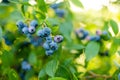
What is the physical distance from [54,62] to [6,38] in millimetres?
383

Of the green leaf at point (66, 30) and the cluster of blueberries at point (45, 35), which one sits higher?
the cluster of blueberries at point (45, 35)

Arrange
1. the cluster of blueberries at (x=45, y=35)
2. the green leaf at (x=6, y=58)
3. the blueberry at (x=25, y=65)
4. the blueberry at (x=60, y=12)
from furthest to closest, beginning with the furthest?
the blueberry at (x=60, y=12), the blueberry at (x=25, y=65), the green leaf at (x=6, y=58), the cluster of blueberries at (x=45, y=35)

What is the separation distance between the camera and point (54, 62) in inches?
48.4

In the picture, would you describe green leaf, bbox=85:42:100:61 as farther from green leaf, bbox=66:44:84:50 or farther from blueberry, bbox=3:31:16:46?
blueberry, bbox=3:31:16:46

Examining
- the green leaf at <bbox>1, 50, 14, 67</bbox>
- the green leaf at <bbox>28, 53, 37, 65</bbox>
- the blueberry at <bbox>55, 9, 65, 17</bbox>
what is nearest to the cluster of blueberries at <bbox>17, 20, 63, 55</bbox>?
the green leaf at <bbox>1, 50, 14, 67</bbox>

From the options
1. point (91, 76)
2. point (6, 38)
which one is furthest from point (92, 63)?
point (6, 38)

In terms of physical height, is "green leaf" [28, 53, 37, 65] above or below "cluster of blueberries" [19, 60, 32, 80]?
above

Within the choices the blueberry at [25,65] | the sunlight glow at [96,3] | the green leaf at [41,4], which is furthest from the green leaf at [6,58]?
the sunlight glow at [96,3]

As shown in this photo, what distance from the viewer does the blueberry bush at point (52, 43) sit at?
3.92 feet

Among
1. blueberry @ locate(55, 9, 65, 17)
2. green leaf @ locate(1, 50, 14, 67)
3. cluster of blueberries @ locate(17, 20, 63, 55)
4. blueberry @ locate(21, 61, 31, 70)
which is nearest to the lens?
cluster of blueberries @ locate(17, 20, 63, 55)

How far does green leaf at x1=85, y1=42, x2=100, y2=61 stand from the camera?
1395mm

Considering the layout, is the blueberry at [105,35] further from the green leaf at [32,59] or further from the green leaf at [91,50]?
the green leaf at [32,59]

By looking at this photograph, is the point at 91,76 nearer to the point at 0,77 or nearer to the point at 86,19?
the point at 0,77

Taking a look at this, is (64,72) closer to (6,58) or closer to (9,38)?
(6,58)
